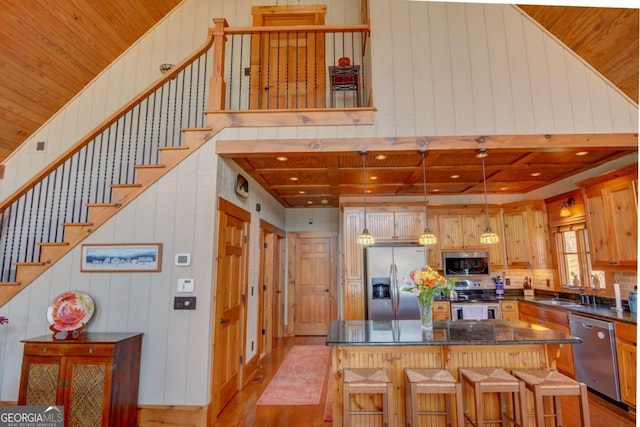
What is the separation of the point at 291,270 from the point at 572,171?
512 cm

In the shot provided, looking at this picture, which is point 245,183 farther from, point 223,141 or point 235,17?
point 235,17

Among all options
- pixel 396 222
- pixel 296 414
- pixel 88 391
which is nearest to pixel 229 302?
pixel 296 414

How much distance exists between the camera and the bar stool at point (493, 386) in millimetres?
2576

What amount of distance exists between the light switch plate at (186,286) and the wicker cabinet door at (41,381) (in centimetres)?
108


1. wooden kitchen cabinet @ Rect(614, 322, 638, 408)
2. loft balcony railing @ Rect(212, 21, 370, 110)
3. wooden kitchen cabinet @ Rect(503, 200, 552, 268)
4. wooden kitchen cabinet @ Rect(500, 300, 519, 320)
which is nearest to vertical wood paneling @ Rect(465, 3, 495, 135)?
loft balcony railing @ Rect(212, 21, 370, 110)

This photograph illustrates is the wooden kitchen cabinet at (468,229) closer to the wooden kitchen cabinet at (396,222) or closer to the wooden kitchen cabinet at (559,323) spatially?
the wooden kitchen cabinet at (396,222)

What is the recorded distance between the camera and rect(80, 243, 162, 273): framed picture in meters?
3.42

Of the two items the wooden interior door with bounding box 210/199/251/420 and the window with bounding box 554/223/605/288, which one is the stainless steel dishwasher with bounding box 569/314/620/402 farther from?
the wooden interior door with bounding box 210/199/251/420

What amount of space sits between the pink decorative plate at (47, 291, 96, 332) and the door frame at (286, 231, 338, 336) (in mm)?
4195

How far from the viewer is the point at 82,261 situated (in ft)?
11.2

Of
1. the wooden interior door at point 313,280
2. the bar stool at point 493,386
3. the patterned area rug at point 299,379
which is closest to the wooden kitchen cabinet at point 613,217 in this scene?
the bar stool at point 493,386

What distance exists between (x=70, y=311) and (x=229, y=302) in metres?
1.48

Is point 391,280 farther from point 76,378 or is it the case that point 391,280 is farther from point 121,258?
point 76,378

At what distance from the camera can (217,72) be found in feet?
12.3
